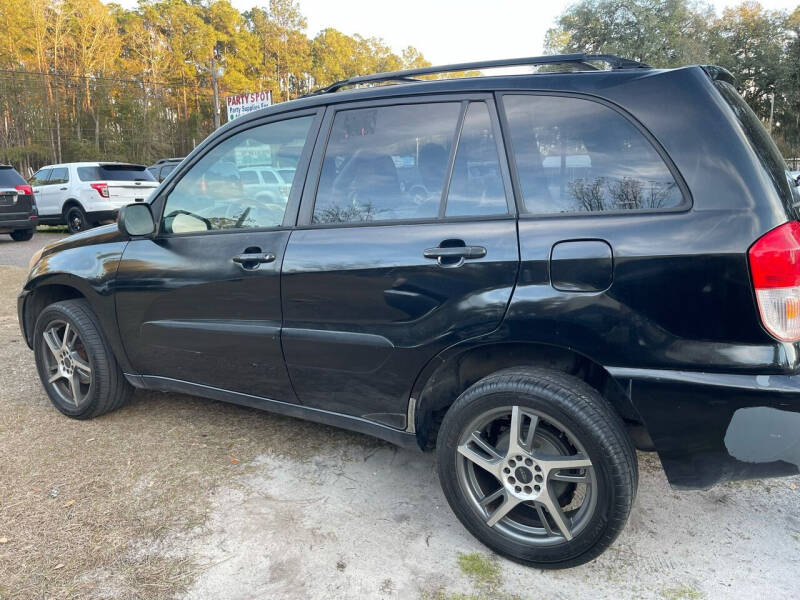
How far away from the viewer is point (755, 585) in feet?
6.72

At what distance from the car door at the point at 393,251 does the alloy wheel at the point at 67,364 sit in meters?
1.61

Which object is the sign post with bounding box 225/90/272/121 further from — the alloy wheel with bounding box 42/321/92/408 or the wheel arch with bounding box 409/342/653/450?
the wheel arch with bounding box 409/342/653/450

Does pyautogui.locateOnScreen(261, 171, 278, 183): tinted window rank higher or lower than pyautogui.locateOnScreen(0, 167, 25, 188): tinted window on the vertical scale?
lower

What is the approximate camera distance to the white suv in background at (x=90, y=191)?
13.0m

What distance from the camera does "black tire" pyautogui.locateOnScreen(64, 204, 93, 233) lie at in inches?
520

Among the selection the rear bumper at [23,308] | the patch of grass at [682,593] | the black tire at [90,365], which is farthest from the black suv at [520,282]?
the rear bumper at [23,308]

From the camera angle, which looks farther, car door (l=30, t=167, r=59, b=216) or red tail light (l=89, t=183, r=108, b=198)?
car door (l=30, t=167, r=59, b=216)

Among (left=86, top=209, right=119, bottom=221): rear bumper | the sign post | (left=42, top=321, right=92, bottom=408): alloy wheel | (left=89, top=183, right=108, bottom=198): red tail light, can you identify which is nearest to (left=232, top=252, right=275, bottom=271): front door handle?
(left=42, top=321, right=92, bottom=408): alloy wheel

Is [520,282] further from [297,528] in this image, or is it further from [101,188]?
[101,188]

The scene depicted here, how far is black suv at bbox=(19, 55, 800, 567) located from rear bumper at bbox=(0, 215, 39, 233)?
11.6 metres

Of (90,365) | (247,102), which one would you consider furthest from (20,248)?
(90,365)

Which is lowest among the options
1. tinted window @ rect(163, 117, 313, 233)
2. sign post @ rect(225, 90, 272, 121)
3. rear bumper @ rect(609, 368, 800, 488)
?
rear bumper @ rect(609, 368, 800, 488)

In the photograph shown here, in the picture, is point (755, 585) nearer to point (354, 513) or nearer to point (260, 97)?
point (354, 513)

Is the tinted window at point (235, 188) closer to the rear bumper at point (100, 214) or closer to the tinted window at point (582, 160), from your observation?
the tinted window at point (582, 160)
